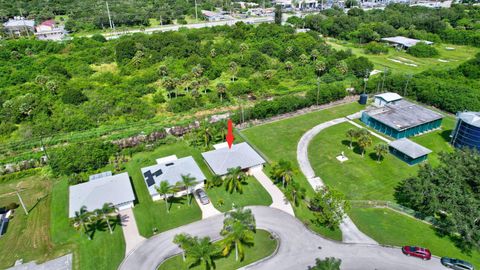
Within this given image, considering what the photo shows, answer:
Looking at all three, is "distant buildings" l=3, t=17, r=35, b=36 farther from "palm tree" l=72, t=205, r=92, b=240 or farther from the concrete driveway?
"palm tree" l=72, t=205, r=92, b=240

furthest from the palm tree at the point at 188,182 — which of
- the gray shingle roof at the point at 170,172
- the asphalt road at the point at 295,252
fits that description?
the asphalt road at the point at 295,252

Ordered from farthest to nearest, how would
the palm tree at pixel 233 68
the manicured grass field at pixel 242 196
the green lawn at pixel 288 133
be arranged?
the palm tree at pixel 233 68 < the green lawn at pixel 288 133 < the manicured grass field at pixel 242 196

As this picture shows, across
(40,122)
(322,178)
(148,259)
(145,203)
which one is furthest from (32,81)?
(322,178)

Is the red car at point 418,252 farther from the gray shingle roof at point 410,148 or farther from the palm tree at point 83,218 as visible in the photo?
the palm tree at point 83,218

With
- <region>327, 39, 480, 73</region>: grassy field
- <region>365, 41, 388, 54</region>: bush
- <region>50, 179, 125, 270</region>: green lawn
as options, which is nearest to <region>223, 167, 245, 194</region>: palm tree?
<region>50, 179, 125, 270</region>: green lawn

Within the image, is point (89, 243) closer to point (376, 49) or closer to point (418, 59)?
Result: point (376, 49)

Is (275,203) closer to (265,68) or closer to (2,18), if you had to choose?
(265,68)

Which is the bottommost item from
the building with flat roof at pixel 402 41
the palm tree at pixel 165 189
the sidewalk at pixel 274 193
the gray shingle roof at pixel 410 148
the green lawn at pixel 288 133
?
the sidewalk at pixel 274 193
